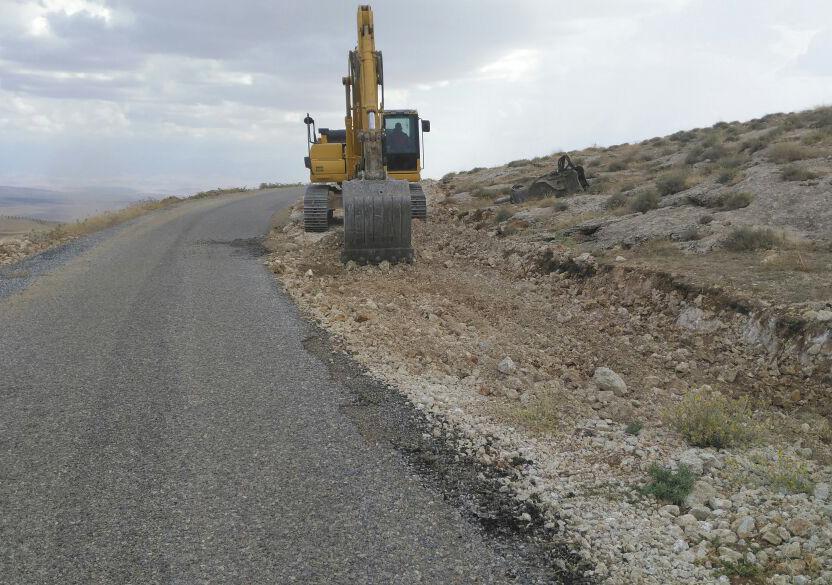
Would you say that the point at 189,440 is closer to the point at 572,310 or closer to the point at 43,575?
the point at 43,575

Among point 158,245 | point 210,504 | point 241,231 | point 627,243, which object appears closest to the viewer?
point 210,504

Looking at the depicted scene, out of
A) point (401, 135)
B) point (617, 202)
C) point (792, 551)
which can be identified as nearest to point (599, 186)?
point (617, 202)

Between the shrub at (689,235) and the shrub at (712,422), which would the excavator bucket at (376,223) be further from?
the shrub at (712,422)

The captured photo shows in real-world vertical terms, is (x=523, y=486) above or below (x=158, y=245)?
below

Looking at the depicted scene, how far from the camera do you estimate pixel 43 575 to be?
3.65 m

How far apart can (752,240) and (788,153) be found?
21.5ft

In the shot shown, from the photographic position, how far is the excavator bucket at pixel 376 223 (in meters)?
11.8

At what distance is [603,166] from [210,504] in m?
21.3

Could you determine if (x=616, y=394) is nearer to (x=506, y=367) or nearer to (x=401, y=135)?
(x=506, y=367)

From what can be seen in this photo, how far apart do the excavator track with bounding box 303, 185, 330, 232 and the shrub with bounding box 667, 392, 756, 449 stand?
11616 mm

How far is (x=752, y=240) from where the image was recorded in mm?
10117

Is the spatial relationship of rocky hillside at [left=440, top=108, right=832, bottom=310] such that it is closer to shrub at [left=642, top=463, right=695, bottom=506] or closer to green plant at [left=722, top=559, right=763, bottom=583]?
shrub at [left=642, top=463, right=695, bottom=506]

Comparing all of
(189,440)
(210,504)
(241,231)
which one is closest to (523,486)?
(210,504)

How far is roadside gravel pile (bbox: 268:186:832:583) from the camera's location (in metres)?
4.00
